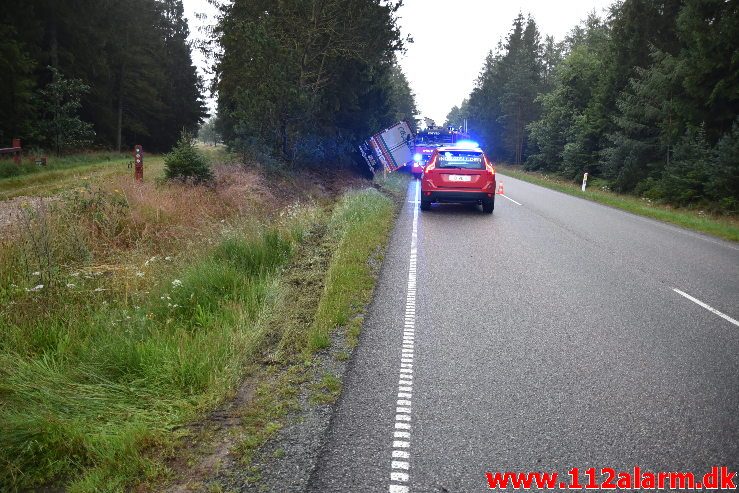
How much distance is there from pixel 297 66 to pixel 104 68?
25.2 m

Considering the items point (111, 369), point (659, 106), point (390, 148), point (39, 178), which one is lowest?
point (111, 369)

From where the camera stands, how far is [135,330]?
471 cm

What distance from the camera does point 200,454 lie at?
9.70ft

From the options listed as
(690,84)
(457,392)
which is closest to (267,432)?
(457,392)

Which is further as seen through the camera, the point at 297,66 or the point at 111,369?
the point at 297,66

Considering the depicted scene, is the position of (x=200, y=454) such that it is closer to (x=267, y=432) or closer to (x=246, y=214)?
(x=267, y=432)

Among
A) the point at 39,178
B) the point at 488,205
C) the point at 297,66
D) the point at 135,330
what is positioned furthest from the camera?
the point at 297,66

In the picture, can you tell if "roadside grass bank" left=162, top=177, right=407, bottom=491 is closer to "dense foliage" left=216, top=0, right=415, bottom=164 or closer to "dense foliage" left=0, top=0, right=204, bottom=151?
"dense foliage" left=216, top=0, right=415, bottom=164

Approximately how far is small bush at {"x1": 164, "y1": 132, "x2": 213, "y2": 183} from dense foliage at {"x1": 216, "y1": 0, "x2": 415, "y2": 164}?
2883 mm

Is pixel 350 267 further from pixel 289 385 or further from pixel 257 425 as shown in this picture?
pixel 257 425

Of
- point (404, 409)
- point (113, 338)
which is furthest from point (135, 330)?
point (404, 409)

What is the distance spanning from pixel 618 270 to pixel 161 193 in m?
9.44

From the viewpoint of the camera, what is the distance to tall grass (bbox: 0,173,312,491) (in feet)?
9.62

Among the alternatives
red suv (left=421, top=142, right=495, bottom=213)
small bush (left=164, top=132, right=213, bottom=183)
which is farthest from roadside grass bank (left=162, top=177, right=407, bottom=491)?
small bush (left=164, top=132, right=213, bottom=183)
